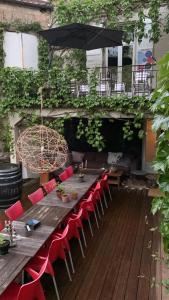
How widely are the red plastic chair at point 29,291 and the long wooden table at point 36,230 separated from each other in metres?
0.24

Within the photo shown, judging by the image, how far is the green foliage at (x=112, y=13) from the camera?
9.27 metres

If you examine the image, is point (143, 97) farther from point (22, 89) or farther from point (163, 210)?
point (163, 210)

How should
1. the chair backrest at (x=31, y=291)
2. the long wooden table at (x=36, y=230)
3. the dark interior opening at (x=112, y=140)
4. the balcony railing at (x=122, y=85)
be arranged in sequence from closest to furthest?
the chair backrest at (x=31, y=291) < the long wooden table at (x=36, y=230) < the balcony railing at (x=122, y=85) < the dark interior opening at (x=112, y=140)

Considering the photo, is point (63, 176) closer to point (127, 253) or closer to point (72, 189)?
point (72, 189)

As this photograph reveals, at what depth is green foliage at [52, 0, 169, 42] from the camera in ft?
30.4

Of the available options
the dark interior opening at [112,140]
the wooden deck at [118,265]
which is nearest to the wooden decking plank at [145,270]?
the wooden deck at [118,265]

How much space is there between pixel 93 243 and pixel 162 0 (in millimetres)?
7657

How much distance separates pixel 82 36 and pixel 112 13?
2.13 metres

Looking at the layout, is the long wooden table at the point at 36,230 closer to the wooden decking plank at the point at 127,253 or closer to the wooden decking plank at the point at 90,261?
the wooden decking plank at the point at 90,261

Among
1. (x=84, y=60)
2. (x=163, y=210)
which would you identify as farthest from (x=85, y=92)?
(x=163, y=210)

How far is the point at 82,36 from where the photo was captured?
28.5ft

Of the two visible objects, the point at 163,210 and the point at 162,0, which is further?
the point at 162,0

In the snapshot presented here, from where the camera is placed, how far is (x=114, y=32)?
8.59m

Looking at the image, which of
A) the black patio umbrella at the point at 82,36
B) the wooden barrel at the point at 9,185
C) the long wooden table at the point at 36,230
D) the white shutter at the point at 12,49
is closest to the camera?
the long wooden table at the point at 36,230
